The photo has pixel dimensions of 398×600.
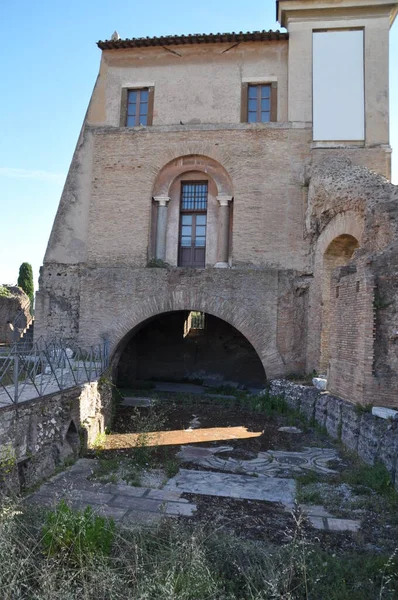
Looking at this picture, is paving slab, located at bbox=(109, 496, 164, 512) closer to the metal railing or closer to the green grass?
the green grass

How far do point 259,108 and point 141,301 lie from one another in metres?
6.67

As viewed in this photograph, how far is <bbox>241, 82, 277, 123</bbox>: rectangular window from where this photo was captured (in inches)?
563

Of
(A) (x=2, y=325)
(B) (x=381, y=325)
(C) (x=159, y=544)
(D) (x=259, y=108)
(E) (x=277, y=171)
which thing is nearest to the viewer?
(C) (x=159, y=544)

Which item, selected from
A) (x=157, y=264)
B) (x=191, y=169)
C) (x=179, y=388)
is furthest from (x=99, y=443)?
(x=191, y=169)

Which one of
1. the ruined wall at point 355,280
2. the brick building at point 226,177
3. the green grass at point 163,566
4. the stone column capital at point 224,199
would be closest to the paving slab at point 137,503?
the green grass at point 163,566

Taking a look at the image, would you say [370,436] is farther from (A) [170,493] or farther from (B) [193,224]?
(B) [193,224]

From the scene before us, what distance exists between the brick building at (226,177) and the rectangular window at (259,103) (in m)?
0.04

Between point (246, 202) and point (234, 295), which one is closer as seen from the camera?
point (234, 295)

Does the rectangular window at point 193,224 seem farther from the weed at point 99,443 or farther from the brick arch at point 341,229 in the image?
the weed at point 99,443

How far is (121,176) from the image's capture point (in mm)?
14211

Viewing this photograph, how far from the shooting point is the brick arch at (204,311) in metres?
12.4

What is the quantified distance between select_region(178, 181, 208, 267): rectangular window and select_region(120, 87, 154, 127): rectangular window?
2.40 metres

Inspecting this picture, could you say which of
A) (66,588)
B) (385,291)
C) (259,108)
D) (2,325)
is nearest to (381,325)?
(385,291)

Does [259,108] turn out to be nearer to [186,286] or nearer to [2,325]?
[186,286]
